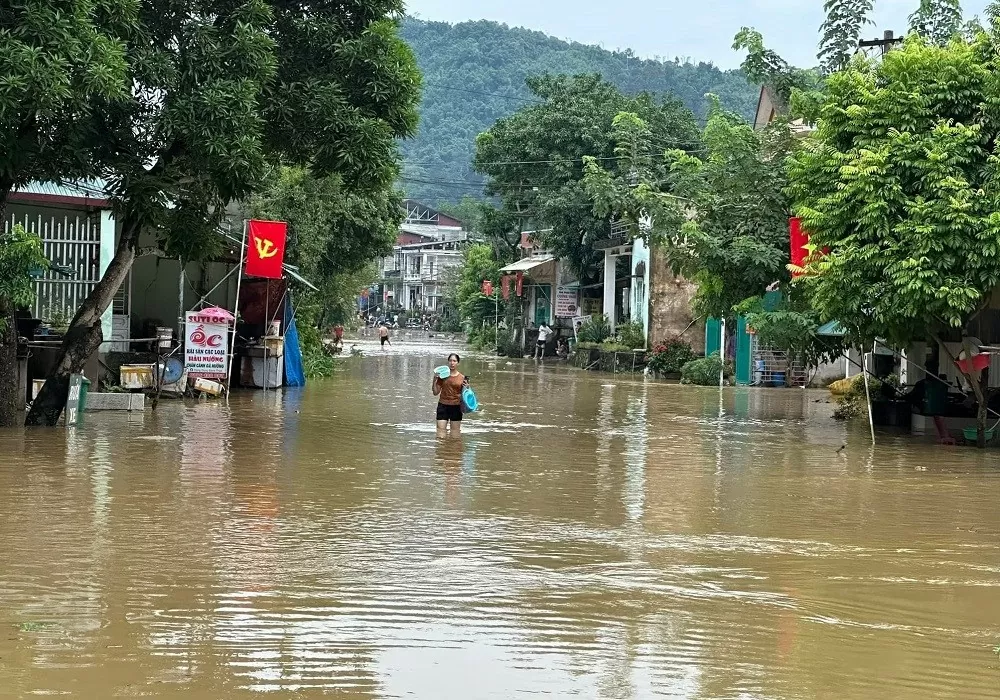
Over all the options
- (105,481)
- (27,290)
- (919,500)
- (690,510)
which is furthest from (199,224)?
(919,500)

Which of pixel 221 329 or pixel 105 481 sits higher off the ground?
pixel 221 329

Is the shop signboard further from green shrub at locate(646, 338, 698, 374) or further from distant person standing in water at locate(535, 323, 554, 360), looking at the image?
green shrub at locate(646, 338, 698, 374)

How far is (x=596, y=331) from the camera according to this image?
48594 mm

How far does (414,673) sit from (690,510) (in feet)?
20.8

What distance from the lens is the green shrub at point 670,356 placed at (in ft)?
131

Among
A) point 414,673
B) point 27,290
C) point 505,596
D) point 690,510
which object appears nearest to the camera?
point 414,673

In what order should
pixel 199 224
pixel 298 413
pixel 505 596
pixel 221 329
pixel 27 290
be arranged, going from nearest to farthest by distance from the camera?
pixel 505 596 < pixel 27 290 < pixel 199 224 < pixel 298 413 < pixel 221 329

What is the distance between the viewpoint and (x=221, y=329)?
24.2 meters

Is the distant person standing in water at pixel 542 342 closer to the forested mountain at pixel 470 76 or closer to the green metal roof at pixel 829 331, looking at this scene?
the green metal roof at pixel 829 331

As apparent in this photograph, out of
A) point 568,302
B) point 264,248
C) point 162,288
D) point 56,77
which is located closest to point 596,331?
point 568,302

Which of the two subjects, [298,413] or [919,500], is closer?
[919,500]

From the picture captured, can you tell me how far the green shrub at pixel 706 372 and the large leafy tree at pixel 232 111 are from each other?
19241 millimetres

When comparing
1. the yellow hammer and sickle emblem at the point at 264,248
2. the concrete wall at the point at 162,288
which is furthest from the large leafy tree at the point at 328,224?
the concrete wall at the point at 162,288

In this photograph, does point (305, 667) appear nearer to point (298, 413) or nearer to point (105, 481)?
point (105, 481)
